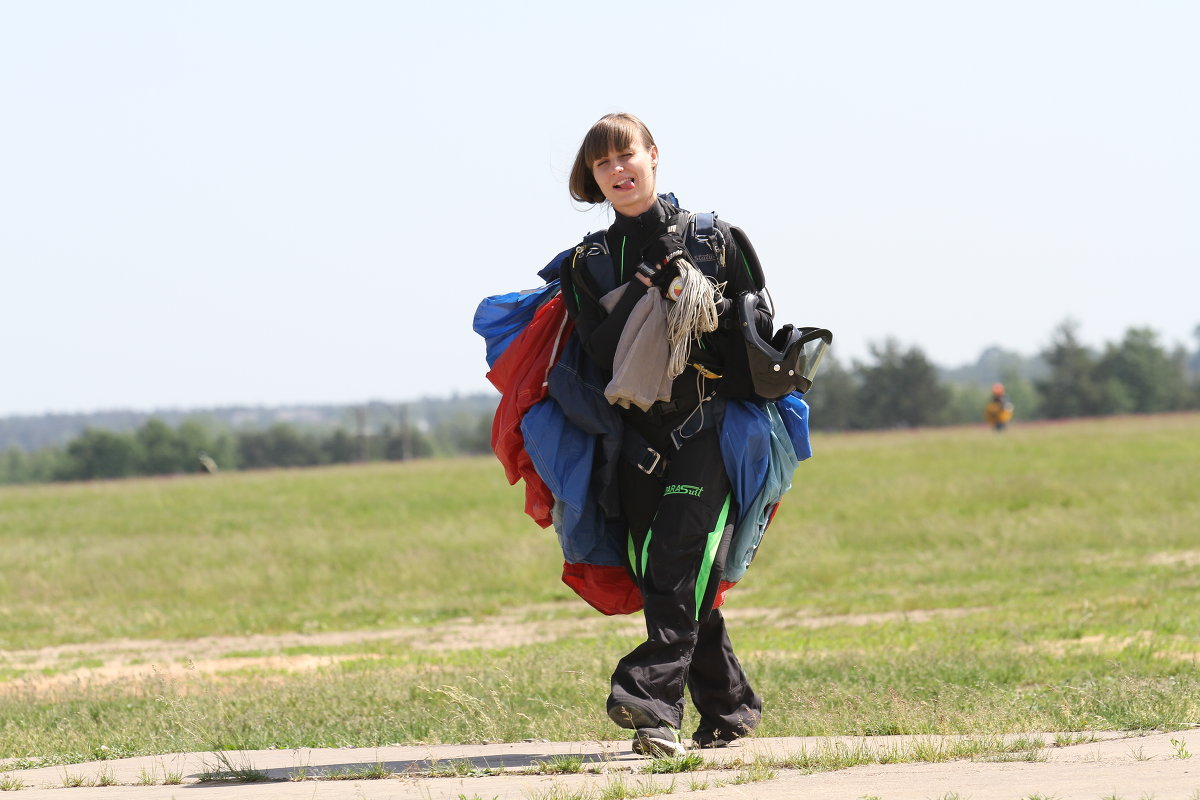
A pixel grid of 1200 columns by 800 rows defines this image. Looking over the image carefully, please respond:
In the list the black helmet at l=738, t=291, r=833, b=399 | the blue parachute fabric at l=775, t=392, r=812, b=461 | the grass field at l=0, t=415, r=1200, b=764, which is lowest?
the grass field at l=0, t=415, r=1200, b=764

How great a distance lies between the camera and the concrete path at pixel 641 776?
428 cm

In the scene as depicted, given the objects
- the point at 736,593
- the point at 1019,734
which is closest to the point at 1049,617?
the point at 736,593

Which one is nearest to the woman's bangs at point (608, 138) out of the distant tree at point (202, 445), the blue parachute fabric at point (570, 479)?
the blue parachute fabric at point (570, 479)

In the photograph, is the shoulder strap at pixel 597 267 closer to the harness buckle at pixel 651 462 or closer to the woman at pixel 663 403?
the woman at pixel 663 403

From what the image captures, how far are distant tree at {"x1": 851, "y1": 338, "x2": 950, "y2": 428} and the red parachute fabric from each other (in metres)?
95.0

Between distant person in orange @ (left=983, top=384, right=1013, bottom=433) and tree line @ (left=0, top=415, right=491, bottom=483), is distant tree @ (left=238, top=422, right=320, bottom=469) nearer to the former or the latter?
tree line @ (left=0, top=415, right=491, bottom=483)

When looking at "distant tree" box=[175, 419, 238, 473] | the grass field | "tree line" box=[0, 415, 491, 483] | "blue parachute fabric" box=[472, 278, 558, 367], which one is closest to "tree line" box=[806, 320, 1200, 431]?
"tree line" box=[0, 415, 491, 483]

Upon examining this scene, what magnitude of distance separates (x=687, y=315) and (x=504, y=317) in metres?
0.97

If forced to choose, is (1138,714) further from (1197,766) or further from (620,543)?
(620,543)

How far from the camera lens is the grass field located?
714 centimetres

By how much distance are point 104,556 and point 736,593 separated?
422 inches

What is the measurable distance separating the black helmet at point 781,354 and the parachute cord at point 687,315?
141mm

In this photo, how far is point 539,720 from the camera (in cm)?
688

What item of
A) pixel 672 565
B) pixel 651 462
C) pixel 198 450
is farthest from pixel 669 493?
pixel 198 450
